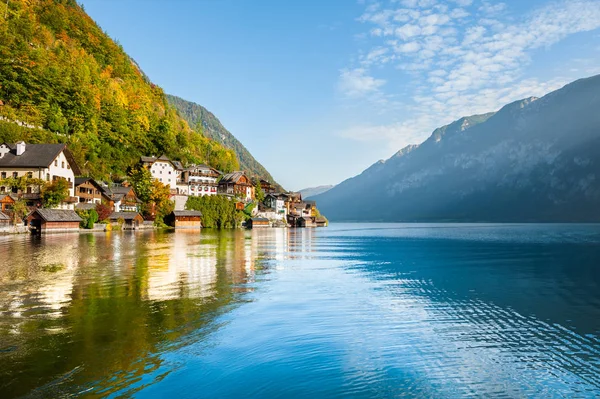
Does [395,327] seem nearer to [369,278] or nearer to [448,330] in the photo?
[448,330]

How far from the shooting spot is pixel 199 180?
130375 millimetres

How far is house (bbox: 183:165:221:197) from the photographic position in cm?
12688

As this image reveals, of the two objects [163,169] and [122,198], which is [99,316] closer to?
[122,198]

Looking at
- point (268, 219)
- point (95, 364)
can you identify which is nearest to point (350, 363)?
point (95, 364)

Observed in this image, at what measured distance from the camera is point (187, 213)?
108562 millimetres

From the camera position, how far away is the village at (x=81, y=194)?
67.3 meters

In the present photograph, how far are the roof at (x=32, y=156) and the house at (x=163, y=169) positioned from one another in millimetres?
36669

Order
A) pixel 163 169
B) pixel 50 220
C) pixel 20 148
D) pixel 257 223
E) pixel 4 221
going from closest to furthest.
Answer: pixel 4 221
pixel 50 220
pixel 20 148
pixel 163 169
pixel 257 223

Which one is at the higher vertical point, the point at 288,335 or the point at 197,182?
the point at 197,182

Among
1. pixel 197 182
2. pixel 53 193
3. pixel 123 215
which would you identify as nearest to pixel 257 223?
pixel 197 182

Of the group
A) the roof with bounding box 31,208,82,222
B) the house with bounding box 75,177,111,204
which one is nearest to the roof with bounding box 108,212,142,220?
the house with bounding box 75,177,111,204

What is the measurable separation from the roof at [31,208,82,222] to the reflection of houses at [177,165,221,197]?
5264cm

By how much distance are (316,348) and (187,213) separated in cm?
10071

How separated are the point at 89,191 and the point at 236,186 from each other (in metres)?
57.6
